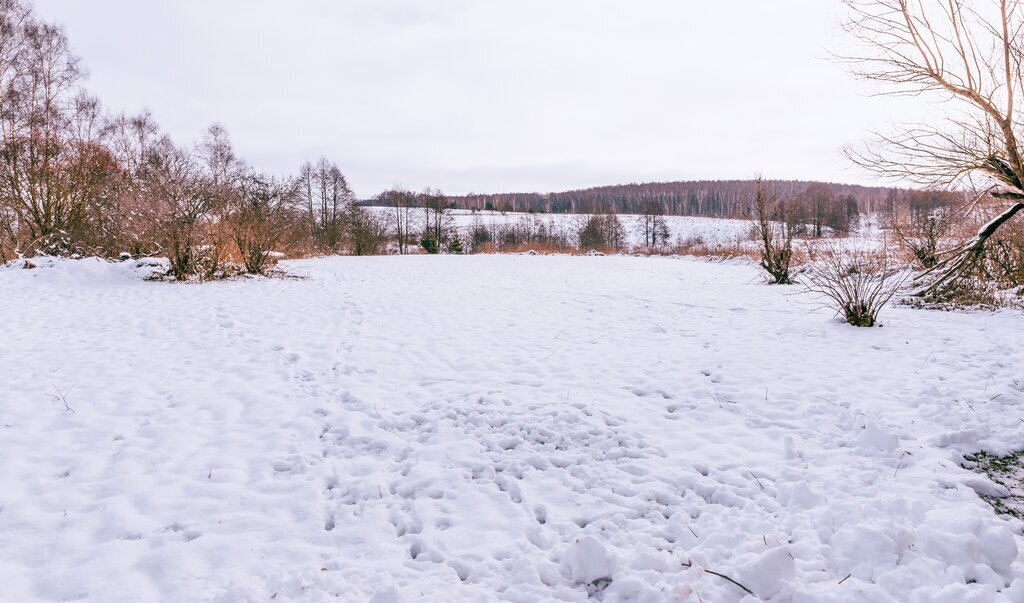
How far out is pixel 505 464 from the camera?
3.59 meters

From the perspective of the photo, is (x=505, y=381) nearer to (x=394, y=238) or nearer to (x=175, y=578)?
(x=175, y=578)

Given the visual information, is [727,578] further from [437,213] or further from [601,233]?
[437,213]

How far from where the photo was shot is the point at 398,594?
2.30m

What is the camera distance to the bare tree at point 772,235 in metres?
14.0

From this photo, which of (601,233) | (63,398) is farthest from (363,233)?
(63,398)

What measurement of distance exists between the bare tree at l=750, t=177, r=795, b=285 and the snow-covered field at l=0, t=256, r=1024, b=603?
6.69m

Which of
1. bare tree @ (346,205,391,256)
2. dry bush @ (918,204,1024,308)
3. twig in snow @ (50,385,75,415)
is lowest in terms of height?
twig in snow @ (50,385,75,415)

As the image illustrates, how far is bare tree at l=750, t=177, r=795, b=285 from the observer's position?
13961 mm

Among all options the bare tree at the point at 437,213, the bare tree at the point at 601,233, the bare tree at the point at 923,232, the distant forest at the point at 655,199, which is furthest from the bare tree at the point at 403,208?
the bare tree at the point at 923,232

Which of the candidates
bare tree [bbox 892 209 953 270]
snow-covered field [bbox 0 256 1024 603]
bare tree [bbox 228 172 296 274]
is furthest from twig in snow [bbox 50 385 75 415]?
bare tree [bbox 892 209 953 270]

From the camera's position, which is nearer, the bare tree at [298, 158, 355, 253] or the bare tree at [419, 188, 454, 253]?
the bare tree at [298, 158, 355, 253]

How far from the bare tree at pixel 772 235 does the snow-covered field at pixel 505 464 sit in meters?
6.69

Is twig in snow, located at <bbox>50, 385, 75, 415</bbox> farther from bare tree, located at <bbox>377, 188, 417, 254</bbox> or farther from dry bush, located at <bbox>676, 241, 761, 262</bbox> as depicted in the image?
bare tree, located at <bbox>377, 188, 417, 254</bbox>

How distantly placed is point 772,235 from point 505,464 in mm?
13825
